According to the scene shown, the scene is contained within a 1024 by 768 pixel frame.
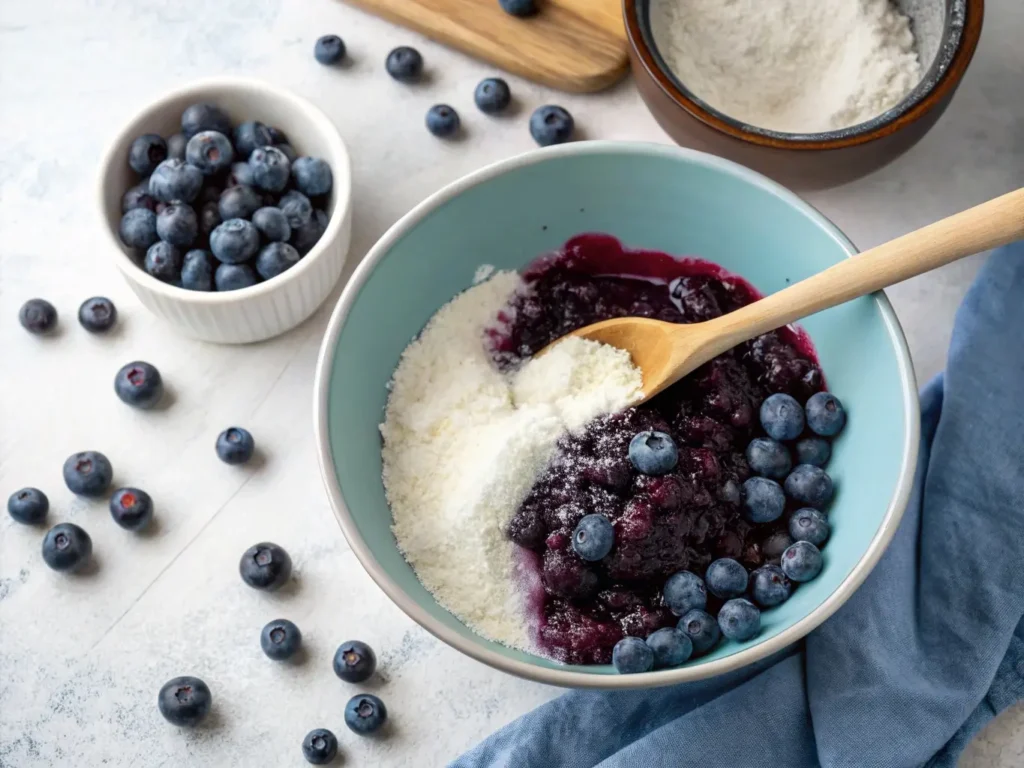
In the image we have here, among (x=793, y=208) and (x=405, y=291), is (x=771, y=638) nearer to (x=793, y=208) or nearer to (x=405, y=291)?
(x=793, y=208)

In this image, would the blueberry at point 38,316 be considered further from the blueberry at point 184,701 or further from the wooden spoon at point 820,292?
the wooden spoon at point 820,292

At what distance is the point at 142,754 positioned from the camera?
168cm

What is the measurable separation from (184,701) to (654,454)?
2.65 feet

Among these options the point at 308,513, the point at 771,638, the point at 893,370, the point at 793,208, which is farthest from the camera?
the point at 308,513

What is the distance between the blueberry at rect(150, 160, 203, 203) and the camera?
5.74 feet

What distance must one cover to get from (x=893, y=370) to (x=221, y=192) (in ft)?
3.65

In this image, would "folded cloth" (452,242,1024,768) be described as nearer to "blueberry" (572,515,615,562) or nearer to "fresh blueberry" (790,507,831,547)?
"fresh blueberry" (790,507,831,547)

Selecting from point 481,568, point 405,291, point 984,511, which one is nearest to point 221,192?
point 405,291

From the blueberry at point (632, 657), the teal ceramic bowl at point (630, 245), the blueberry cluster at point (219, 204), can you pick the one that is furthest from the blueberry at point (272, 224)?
the blueberry at point (632, 657)

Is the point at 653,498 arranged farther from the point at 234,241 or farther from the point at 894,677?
the point at 234,241

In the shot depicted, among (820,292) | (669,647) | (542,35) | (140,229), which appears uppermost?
(820,292)

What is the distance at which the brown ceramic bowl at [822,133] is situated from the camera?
1640mm

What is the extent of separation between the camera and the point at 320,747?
1.64 m

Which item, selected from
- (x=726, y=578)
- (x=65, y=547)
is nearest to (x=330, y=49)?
(x=65, y=547)
